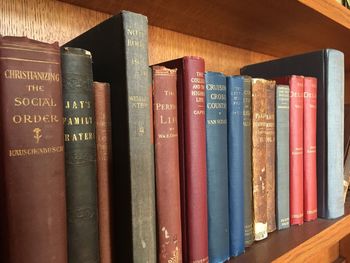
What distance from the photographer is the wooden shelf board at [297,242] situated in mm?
450

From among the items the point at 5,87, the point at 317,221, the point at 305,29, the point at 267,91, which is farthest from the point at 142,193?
the point at 305,29

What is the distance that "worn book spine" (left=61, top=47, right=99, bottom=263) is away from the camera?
0.98 ft

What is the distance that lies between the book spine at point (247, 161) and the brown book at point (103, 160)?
0.21 meters

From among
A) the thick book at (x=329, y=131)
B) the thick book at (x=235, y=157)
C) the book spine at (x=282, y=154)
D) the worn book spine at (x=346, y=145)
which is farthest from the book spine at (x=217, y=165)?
the worn book spine at (x=346, y=145)

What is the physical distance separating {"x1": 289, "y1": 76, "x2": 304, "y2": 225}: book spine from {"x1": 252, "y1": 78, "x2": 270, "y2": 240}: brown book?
0.24 ft

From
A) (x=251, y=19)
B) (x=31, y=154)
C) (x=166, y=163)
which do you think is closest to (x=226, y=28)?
(x=251, y=19)

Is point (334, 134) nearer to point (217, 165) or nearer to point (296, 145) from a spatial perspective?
point (296, 145)

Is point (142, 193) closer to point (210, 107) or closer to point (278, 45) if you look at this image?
point (210, 107)

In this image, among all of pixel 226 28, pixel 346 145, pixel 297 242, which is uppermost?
pixel 226 28

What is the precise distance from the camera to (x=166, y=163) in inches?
14.4

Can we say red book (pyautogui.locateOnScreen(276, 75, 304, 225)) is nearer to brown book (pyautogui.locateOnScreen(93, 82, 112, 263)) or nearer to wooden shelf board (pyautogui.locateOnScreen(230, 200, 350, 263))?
wooden shelf board (pyautogui.locateOnScreen(230, 200, 350, 263))

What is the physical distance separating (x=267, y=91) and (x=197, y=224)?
9.5 inches

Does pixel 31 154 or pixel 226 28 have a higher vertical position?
pixel 226 28

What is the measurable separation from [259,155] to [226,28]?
0.31m
